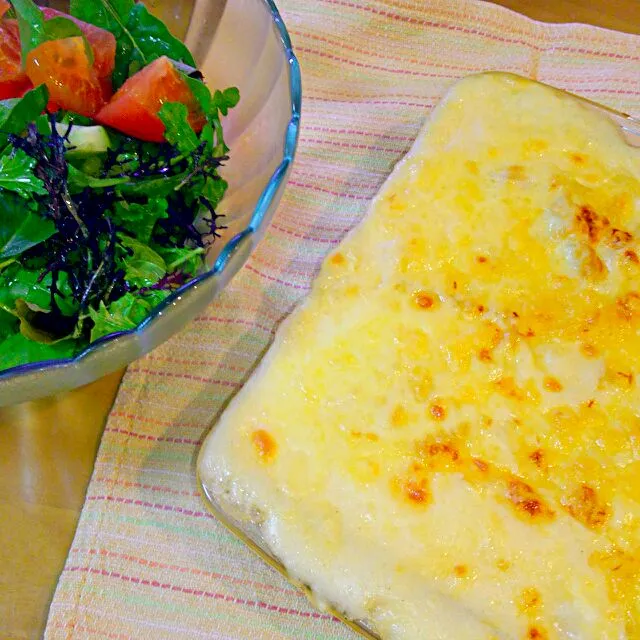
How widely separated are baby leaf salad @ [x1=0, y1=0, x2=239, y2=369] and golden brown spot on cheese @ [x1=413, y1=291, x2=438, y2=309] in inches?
16.2

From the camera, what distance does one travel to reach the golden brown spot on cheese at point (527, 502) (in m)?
1.00

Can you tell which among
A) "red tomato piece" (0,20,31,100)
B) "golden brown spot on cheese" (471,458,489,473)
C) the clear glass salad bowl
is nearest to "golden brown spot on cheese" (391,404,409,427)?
"golden brown spot on cheese" (471,458,489,473)

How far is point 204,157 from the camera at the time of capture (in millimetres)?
1248

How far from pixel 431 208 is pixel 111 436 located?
2.34 ft

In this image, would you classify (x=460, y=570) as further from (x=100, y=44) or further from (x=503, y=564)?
(x=100, y=44)

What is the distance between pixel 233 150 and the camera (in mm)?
1419

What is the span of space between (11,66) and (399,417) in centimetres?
98

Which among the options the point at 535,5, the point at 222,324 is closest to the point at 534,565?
the point at 222,324

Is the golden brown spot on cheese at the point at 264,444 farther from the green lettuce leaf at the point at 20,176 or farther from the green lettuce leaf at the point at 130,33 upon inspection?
the green lettuce leaf at the point at 130,33

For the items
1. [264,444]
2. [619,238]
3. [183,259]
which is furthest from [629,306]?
[183,259]

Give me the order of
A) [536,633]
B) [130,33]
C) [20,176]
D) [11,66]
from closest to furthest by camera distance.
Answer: [536,633]
[20,176]
[11,66]
[130,33]

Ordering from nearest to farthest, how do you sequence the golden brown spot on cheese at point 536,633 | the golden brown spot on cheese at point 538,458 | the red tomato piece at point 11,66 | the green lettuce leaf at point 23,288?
1. the golden brown spot on cheese at point 536,633
2. the golden brown spot on cheese at point 538,458
3. the green lettuce leaf at point 23,288
4. the red tomato piece at point 11,66

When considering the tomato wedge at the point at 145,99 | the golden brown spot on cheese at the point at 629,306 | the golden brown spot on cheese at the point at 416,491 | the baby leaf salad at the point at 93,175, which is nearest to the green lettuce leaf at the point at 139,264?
the baby leaf salad at the point at 93,175

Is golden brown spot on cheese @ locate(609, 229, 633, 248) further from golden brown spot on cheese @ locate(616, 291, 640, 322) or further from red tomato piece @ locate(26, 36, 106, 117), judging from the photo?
red tomato piece @ locate(26, 36, 106, 117)
